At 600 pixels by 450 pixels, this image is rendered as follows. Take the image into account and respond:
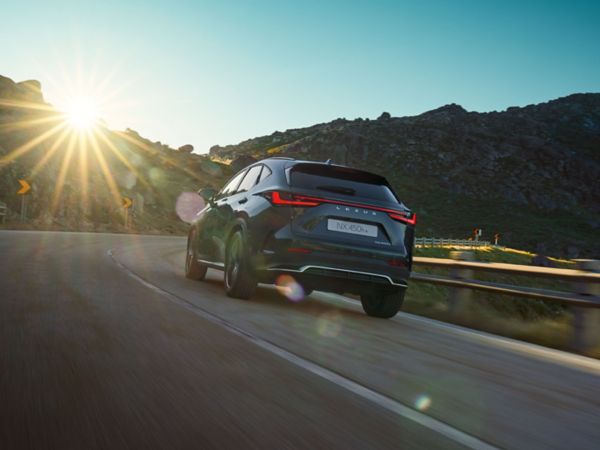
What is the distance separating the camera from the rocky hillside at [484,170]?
10294 cm

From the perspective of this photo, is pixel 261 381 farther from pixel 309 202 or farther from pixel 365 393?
pixel 309 202

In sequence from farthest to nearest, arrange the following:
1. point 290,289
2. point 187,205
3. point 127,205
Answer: point 187,205, point 127,205, point 290,289

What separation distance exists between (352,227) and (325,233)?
1.04 ft

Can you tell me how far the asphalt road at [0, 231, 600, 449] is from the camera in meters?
2.80

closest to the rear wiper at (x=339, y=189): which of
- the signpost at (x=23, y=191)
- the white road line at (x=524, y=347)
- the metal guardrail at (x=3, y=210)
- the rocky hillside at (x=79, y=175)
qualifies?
the white road line at (x=524, y=347)

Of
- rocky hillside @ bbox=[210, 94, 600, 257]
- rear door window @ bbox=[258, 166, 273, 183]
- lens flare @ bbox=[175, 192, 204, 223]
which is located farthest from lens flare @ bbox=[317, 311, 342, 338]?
rocky hillside @ bbox=[210, 94, 600, 257]

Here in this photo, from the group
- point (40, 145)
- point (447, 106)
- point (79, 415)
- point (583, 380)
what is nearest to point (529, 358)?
point (583, 380)

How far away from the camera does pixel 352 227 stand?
714 cm

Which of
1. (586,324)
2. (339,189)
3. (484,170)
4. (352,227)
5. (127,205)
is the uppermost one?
(484,170)

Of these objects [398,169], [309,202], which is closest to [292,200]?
[309,202]

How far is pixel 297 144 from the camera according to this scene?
154m

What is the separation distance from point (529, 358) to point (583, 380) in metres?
0.87

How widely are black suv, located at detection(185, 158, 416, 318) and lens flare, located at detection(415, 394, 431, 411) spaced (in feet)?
10.8

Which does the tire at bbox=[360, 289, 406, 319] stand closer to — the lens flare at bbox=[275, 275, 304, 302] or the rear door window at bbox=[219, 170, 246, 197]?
the lens flare at bbox=[275, 275, 304, 302]
